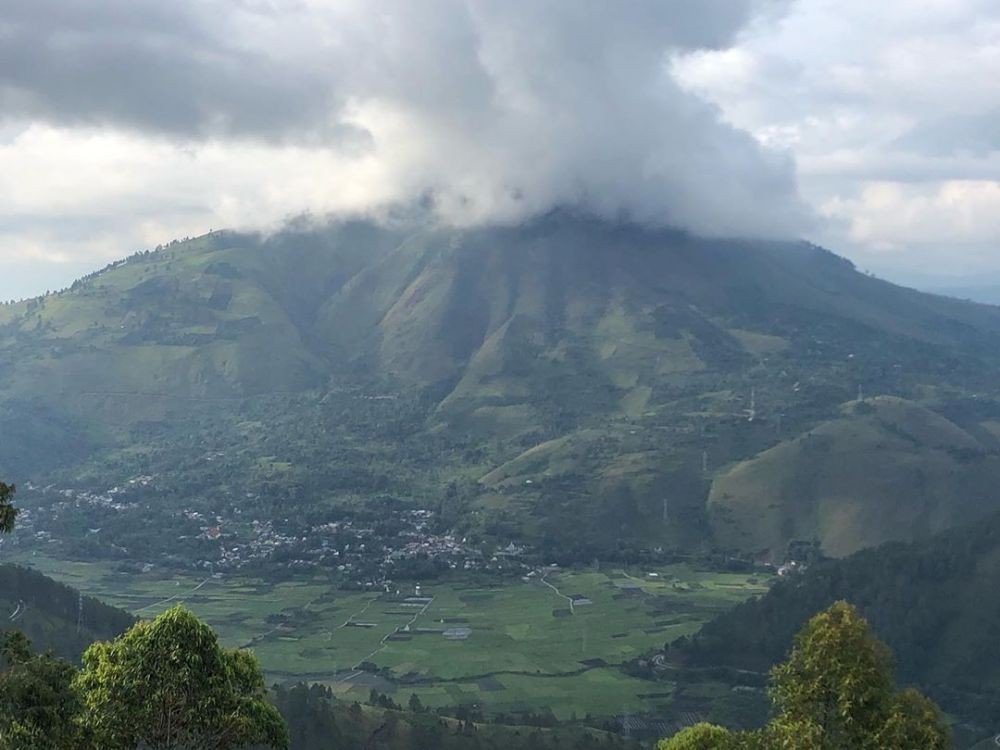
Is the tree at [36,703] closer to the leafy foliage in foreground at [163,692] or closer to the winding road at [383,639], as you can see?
the leafy foliage in foreground at [163,692]

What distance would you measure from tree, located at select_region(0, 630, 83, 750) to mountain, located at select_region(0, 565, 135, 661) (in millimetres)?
78249

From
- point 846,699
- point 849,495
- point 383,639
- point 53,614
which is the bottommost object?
point 383,639

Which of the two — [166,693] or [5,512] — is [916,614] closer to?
[166,693]

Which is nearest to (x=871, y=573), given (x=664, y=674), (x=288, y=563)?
(x=664, y=674)

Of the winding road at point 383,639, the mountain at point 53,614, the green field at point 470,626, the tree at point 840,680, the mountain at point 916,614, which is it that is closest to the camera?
the tree at point 840,680

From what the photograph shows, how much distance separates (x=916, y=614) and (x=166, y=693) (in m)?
116

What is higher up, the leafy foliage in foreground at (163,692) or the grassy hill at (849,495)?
the leafy foliage in foreground at (163,692)

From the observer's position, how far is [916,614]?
122 metres

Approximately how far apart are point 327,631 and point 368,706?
40963 mm

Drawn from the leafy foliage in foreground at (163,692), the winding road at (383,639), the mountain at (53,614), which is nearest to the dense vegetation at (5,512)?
the leafy foliage in foreground at (163,692)

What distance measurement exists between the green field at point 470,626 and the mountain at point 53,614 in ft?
57.6

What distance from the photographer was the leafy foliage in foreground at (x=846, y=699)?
20.7m

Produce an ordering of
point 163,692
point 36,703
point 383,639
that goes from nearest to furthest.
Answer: point 36,703
point 163,692
point 383,639

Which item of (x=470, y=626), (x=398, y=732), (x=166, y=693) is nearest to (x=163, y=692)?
(x=166, y=693)
